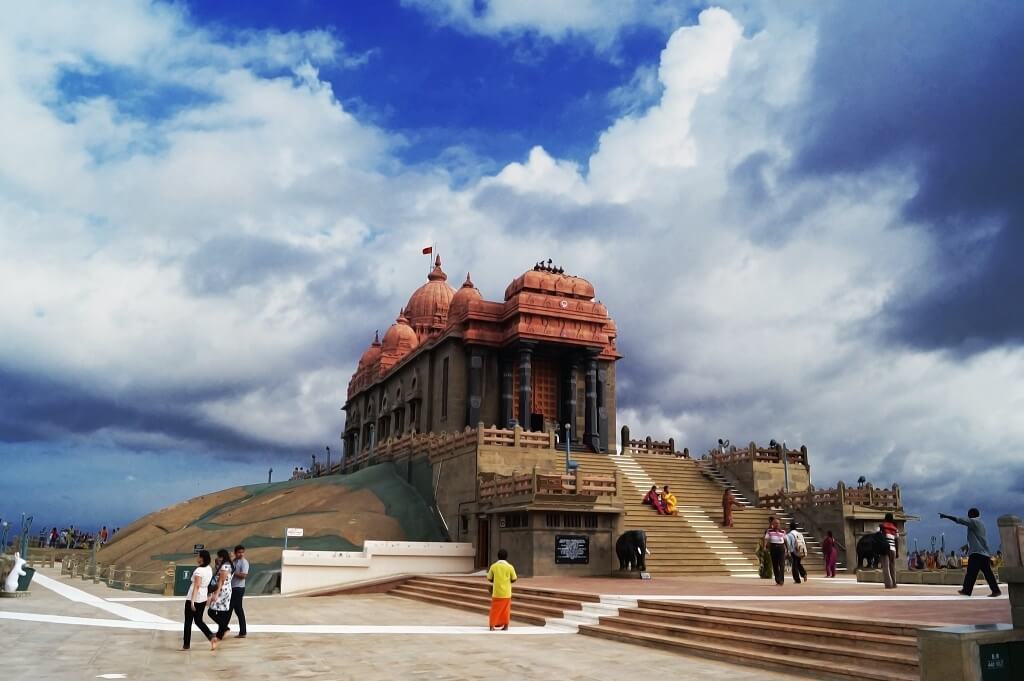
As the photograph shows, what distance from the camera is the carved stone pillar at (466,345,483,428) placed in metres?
43.9

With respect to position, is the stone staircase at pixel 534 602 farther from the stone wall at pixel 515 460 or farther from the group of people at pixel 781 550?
the stone wall at pixel 515 460

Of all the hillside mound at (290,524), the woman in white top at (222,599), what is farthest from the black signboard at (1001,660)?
the hillside mound at (290,524)

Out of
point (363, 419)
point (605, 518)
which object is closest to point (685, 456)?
point (605, 518)

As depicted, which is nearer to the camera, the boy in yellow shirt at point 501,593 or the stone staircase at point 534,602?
the boy in yellow shirt at point 501,593

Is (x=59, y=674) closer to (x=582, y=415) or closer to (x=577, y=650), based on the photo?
(x=577, y=650)

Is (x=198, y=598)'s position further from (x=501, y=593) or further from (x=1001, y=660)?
(x=1001, y=660)

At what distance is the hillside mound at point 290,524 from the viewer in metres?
31.5

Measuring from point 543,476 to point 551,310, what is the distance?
60.7ft

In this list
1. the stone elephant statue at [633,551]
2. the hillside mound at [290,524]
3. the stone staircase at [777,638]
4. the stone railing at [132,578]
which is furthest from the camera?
the hillside mound at [290,524]

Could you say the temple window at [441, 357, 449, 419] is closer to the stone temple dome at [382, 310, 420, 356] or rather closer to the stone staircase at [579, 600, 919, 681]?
the stone temple dome at [382, 310, 420, 356]

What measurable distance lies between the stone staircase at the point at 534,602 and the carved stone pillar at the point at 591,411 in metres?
19.1

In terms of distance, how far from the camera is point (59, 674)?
10.9 meters

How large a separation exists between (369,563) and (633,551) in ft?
31.1

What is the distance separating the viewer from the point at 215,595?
14.3m
